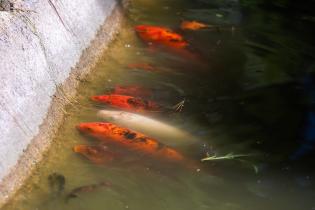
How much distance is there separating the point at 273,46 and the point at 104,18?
215cm

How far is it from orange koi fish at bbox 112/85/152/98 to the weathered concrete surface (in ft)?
1.39

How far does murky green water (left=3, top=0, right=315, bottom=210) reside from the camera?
4133 mm

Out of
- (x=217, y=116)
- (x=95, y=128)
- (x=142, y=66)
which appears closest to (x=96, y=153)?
(x=95, y=128)

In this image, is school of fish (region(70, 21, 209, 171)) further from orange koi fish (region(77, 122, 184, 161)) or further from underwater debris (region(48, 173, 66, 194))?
underwater debris (region(48, 173, 66, 194))

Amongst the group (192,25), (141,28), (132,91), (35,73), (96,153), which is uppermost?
(35,73)

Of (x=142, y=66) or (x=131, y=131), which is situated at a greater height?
(x=131, y=131)

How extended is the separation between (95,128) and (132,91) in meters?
0.86

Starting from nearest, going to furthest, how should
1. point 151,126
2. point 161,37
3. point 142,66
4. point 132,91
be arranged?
point 151,126 → point 132,91 → point 142,66 → point 161,37

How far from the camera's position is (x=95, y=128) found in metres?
4.71

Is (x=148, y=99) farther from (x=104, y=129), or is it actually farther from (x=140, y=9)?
(x=140, y=9)

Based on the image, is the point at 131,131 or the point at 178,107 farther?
the point at 178,107

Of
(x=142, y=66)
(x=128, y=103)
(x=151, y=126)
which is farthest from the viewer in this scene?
(x=142, y=66)

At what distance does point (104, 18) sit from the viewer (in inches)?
257

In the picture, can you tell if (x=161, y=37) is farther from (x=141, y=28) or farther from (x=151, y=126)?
(x=151, y=126)
